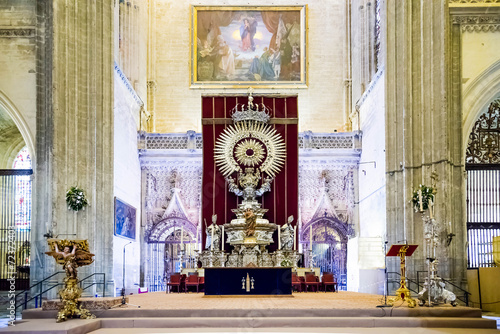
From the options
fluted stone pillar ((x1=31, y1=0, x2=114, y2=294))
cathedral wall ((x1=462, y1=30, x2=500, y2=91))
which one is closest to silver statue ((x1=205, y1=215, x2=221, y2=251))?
fluted stone pillar ((x1=31, y1=0, x2=114, y2=294))

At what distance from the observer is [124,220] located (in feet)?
59.4

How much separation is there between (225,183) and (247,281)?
5.20m

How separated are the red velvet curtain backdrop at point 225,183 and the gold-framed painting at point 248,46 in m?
3.69

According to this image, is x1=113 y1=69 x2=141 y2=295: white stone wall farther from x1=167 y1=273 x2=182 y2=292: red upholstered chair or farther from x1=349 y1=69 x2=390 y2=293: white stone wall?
x1=349 y1=69 x2=390 y2=293: white stone wall

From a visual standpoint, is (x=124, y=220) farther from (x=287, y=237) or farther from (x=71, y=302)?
(x=71, y=302)

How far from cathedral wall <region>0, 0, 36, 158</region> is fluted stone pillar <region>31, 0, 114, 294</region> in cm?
24

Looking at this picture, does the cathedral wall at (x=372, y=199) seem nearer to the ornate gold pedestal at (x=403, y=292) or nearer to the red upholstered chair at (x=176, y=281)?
the ornate gold pedestal at (x=403, y=292)

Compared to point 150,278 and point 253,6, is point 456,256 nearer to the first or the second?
point 150,278

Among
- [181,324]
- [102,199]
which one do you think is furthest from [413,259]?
[102,199]

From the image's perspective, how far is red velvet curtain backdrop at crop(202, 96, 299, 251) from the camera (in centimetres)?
1972

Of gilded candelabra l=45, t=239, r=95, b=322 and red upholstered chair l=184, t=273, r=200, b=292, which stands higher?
gilded candelabra l=45, t=239, r=95, b=322

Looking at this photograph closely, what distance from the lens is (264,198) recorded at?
64.9ft

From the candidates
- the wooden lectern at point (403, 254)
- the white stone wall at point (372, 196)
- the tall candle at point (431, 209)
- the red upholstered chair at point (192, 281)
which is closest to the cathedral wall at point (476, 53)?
the tall candle at point (431, 209)

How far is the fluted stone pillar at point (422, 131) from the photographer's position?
13766mm
